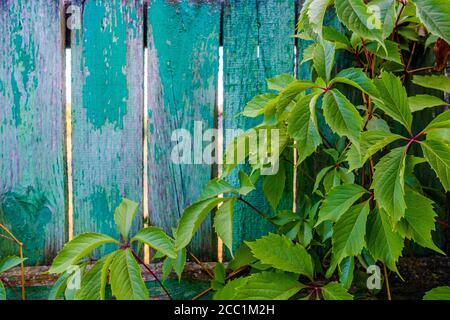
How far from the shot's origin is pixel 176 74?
1.39m

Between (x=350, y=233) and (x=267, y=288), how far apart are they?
24 cm

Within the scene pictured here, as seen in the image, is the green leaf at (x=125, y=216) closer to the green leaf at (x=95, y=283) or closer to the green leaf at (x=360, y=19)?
the green leaf at (x=95, y=283)

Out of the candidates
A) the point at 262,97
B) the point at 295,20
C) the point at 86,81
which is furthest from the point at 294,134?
the point at 86,81

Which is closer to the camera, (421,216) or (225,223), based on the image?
(421,216)

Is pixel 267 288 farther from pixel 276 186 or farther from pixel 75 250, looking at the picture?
pixel 75 250

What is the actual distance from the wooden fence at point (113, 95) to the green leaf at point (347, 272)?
548mm

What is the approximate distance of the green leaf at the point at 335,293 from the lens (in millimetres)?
985

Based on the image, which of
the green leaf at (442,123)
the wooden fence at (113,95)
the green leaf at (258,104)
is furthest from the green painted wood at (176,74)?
the green leaf at (442,123)

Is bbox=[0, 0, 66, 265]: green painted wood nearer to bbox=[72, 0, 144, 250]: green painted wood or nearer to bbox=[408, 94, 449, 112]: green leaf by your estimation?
bbox=[72, 0, 144, 250]: green painted wood

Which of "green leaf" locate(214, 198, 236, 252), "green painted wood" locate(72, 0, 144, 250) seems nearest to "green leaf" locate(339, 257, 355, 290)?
"green leaf" locate(214, 198, 236, 252)

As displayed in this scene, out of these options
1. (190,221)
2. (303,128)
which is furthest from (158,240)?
(303,128)
